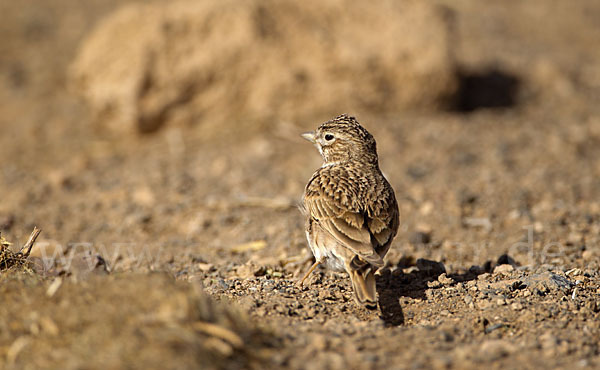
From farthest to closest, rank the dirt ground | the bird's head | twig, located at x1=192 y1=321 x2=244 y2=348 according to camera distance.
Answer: the bird's head
the dirt ground
twig, located at x1=192 y1=321 x2=244 y2=348

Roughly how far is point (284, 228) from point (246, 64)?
12.1 ft

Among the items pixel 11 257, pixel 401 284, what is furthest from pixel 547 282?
pixel 11 257

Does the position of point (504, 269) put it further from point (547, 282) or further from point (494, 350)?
point (494, 350)

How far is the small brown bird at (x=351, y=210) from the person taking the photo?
4.14 metres

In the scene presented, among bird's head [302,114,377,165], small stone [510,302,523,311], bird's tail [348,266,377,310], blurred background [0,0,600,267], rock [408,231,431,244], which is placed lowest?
small stone [510,302,523,311]

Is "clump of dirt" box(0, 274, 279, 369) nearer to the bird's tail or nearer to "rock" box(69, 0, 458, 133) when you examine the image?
the bird's tail

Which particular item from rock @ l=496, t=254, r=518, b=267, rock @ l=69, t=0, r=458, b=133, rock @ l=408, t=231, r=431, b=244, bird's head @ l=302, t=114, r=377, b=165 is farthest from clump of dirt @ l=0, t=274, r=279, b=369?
rock @ l=69, t=0, r=458, b=133

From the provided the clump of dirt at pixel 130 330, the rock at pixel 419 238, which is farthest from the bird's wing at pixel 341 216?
the rock at pixel 419 238

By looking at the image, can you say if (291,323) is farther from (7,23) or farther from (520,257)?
(7,23)

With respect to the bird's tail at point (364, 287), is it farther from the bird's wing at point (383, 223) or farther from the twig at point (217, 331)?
the twig at point (217, 331)

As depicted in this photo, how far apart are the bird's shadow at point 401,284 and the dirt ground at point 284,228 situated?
0.07 ft

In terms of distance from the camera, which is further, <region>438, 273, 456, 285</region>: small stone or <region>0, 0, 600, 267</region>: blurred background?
<region>0, 0, 600, 267</region>: blurred background

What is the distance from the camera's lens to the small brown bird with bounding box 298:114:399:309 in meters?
4.14

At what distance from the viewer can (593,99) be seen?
36.7 feet
